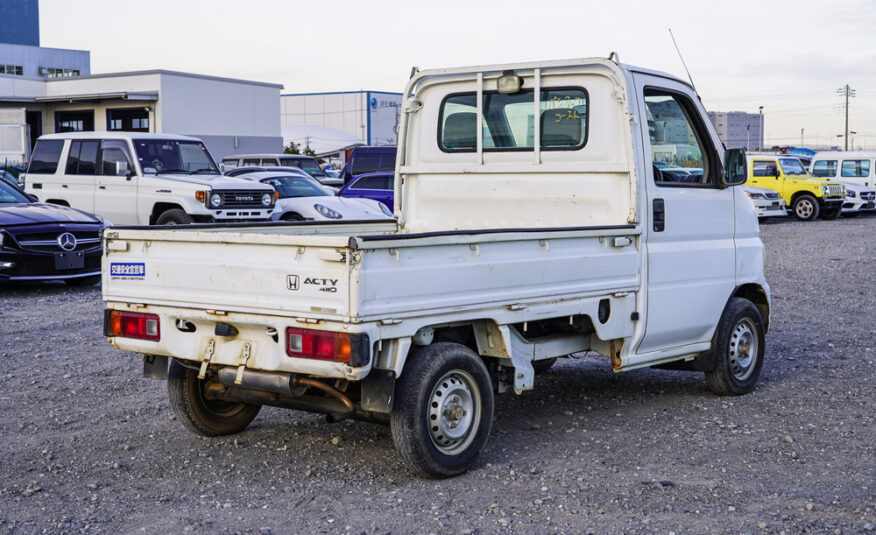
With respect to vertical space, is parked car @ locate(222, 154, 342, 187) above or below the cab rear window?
above

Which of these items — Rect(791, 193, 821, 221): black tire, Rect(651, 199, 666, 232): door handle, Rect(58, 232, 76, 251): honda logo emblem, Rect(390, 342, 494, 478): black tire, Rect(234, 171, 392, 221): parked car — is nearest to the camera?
Rect(390, 342, 494, 478): black tire

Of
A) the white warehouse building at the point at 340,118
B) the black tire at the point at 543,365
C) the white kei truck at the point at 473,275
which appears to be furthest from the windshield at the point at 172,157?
the white warehouse building at the point at 340,118

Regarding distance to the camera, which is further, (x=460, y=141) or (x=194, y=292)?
(x=460, y=141)

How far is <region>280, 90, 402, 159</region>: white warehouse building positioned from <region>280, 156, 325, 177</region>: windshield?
48.7 m

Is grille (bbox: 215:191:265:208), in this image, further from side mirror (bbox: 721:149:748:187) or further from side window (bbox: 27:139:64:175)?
side mirror (bbox: 721:149:748:187)

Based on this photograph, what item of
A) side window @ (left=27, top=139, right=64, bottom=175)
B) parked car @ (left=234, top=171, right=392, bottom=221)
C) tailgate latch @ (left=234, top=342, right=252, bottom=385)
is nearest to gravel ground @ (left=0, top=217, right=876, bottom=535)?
tailgate latch @ (left=234, top=342, right=252, bottom=385)

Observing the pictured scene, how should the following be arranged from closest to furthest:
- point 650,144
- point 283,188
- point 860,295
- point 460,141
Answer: point 650,144 < point 460,141 < point 860,295 < point 283,188

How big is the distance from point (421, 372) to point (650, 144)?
8.14ft

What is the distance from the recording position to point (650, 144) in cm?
660

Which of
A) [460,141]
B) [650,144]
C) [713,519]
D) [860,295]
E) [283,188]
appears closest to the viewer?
[713,519]

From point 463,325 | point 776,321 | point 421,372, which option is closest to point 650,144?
point 463,325

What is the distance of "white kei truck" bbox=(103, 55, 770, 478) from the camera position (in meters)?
4.96

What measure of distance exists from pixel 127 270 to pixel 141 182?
1089 centimetres

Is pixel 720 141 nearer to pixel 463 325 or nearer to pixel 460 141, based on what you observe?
pixel 460 141
